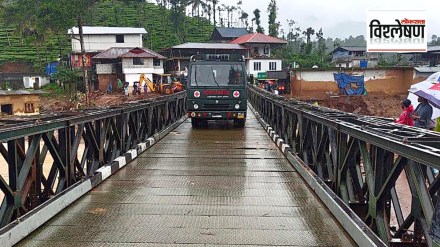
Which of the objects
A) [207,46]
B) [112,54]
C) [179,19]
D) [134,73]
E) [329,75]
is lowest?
[329,75]

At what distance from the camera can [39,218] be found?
4.10m

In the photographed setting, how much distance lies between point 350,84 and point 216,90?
1170 inches

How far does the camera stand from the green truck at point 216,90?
41.4ft

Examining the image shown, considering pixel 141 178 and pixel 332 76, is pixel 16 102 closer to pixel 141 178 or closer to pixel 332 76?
pixel 332 76

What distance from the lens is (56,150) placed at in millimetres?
4820

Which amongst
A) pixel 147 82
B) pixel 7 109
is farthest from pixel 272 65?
pixel 7 109

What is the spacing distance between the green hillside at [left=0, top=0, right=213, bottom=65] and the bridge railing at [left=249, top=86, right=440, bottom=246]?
178ft

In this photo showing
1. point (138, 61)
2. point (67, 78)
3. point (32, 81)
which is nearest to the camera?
point (138, 61)

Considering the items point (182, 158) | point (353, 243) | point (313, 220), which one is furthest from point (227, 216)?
point (182, 158)

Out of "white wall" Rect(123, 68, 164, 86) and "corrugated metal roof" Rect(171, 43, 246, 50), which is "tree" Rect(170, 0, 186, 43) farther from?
"white wall" Rect(123, 68, 164, 86)

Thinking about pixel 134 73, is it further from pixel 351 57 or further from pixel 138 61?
pixel 351 57

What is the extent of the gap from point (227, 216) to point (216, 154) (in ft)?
12.3

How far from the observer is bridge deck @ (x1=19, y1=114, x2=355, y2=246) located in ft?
12.7

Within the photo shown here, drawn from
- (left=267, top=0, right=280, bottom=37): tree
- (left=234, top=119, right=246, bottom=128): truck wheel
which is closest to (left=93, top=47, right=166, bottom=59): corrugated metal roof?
(left=267, top=0, right=280, bottom=37): tree
